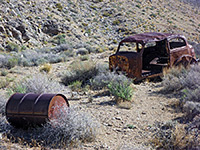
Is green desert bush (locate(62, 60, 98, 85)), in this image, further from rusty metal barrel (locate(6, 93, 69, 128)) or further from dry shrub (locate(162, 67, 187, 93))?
rusty metal barrel (locate(6, 93, 69, 128))

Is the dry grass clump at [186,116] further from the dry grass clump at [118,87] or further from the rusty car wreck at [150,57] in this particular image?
the dry grass clump at [118,87]

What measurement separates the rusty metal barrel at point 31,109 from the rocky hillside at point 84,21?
16.0 meters

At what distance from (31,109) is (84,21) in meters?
27.4

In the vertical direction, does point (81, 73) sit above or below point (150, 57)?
below

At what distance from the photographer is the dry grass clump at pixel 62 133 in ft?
12.9

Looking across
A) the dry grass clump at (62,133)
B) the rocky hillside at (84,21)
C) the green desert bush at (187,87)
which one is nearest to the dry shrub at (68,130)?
the dry grass clump at (62,133)

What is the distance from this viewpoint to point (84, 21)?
30.5 m

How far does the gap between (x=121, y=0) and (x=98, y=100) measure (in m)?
35.3

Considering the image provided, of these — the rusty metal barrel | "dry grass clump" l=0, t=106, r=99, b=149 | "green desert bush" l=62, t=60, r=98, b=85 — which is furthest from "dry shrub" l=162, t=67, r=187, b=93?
the rusty metal barrel

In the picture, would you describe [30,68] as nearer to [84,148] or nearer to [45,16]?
[84,148]

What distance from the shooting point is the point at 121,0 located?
39000mm

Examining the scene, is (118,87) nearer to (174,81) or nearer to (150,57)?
(174,81)

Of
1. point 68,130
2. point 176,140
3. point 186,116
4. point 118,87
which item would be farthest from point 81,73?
point 176,140

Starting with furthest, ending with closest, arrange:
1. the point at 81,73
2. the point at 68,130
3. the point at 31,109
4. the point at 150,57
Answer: the point at 150,57 < the point at 81,73 < the point at 31,109 < the point at 68,130
